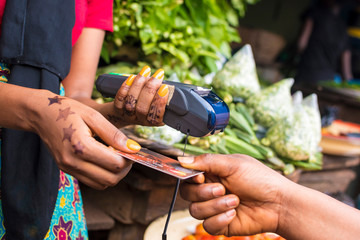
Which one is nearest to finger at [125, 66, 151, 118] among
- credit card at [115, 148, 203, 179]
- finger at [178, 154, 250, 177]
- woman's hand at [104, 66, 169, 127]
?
woman's hand at [104, 66, 169, 127]

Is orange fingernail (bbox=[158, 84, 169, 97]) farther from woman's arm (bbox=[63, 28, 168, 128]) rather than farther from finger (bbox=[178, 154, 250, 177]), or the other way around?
finger (bbox=[178, 154, 250, 177])

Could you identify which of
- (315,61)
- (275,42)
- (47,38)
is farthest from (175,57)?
(315,61)

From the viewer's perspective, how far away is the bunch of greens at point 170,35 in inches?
87.8

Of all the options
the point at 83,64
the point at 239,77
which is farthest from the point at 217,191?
the point at 239,77

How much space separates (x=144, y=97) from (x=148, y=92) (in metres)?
0.02

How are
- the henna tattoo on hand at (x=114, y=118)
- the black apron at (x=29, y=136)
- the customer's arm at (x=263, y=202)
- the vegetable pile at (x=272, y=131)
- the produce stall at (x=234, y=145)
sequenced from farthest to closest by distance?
the vegetable pile at (x=272, y=131) → the produce stall at (x=234, y=145) → the henna tattoo on hand at (x=114, y=118) → the customer's arm at (x=263, y=202) → the black apron at (x=29, y=136)

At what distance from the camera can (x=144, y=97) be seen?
0.97 metres

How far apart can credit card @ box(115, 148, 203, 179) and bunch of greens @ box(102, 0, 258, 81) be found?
135 centimetres

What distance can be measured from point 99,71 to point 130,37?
1.21ft

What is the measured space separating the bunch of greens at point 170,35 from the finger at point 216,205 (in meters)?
1.29

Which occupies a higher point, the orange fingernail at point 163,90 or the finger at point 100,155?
the orange fingernail at point 163,90

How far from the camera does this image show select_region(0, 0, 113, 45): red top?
1.15 m

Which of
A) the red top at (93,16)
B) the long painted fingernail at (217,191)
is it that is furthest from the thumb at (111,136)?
the red top at (93,16)

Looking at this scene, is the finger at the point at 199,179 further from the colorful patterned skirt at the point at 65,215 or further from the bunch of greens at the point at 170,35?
the bunch of greens at the point at 170,35
